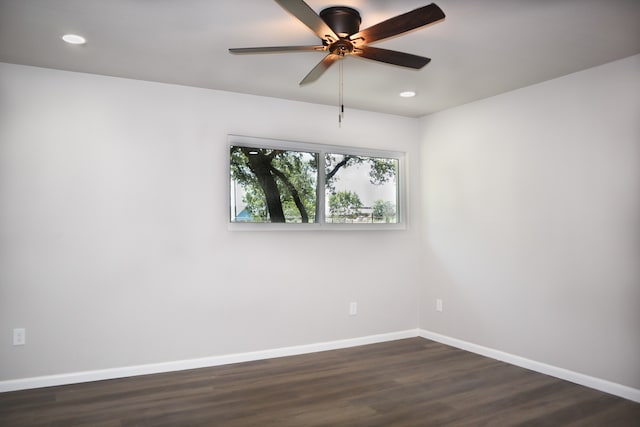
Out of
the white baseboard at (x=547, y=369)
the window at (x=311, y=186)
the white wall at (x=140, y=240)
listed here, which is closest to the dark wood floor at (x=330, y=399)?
the white baseboard at (x=547, y=369)

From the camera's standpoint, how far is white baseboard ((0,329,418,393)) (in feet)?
10.8

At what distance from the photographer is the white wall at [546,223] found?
126 inches

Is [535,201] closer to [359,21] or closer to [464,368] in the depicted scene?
[464,368]

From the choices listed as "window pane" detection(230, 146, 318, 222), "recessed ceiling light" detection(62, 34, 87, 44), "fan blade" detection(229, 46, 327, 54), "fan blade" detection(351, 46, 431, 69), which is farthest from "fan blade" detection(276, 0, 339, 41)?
"window pane" detection(230, 146, 318, 222)

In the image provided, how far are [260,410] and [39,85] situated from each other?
2.77 metres

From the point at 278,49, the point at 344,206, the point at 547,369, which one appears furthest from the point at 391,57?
the point at 547,369

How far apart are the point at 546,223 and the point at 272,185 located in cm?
229

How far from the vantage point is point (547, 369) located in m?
3.62

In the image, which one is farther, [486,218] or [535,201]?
[486,218]

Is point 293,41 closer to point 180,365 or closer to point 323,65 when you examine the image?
point 323,65

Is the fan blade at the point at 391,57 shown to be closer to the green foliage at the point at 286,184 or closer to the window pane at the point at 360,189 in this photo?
the green foliage at the point at 286,184

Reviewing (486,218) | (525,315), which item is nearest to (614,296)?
(525,315)

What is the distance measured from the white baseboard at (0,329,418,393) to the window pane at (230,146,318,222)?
1.16 m

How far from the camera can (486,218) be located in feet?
13.8
